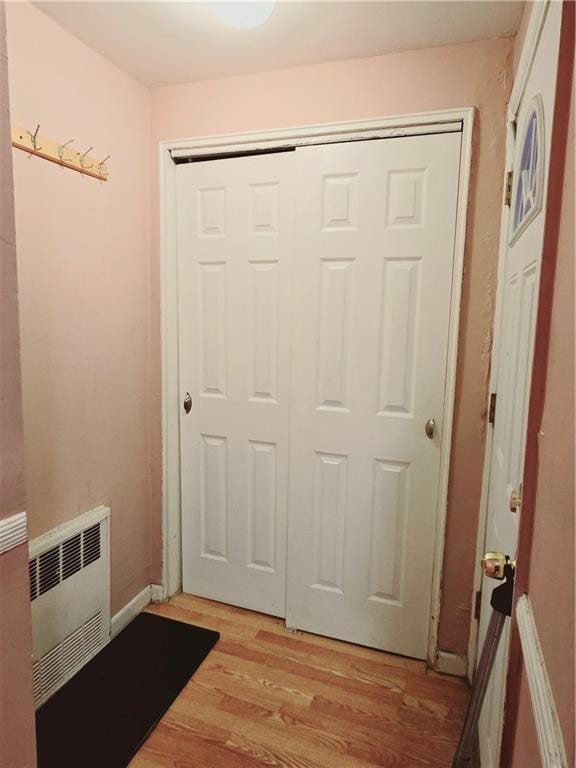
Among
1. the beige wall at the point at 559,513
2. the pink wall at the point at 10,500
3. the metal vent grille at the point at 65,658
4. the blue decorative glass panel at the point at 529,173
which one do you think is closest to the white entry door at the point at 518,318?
the blue decorative glass panel at the point at 529,173

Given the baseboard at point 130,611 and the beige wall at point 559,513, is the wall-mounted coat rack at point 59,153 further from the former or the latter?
the baseboard at point 130,611

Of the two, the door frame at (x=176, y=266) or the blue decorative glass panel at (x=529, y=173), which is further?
the door frame at (x=176, y=266)

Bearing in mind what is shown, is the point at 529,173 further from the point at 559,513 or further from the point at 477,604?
the point at 477,604

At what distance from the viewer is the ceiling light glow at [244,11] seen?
1.32 meters

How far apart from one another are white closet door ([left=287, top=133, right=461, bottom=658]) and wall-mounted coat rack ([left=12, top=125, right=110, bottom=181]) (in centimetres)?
78

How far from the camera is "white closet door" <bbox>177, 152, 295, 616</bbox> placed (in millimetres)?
1946

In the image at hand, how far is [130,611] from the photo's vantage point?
2.11 m

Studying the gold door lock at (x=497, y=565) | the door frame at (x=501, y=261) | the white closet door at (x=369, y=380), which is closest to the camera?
the gold door lock at (x=497, y=565)

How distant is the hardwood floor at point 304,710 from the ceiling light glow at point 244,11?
2.27m

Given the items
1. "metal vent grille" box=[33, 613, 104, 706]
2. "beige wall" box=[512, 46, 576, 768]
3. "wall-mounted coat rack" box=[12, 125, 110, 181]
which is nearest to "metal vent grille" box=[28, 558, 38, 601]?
"metal vent grille" box=[33, 613, 104, 706]

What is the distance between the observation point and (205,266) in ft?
6.75

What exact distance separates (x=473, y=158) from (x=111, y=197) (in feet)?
4.59

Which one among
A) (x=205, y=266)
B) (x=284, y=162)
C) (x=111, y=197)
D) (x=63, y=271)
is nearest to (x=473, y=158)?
(x=284, y=162)

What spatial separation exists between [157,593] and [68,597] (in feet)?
1.93
